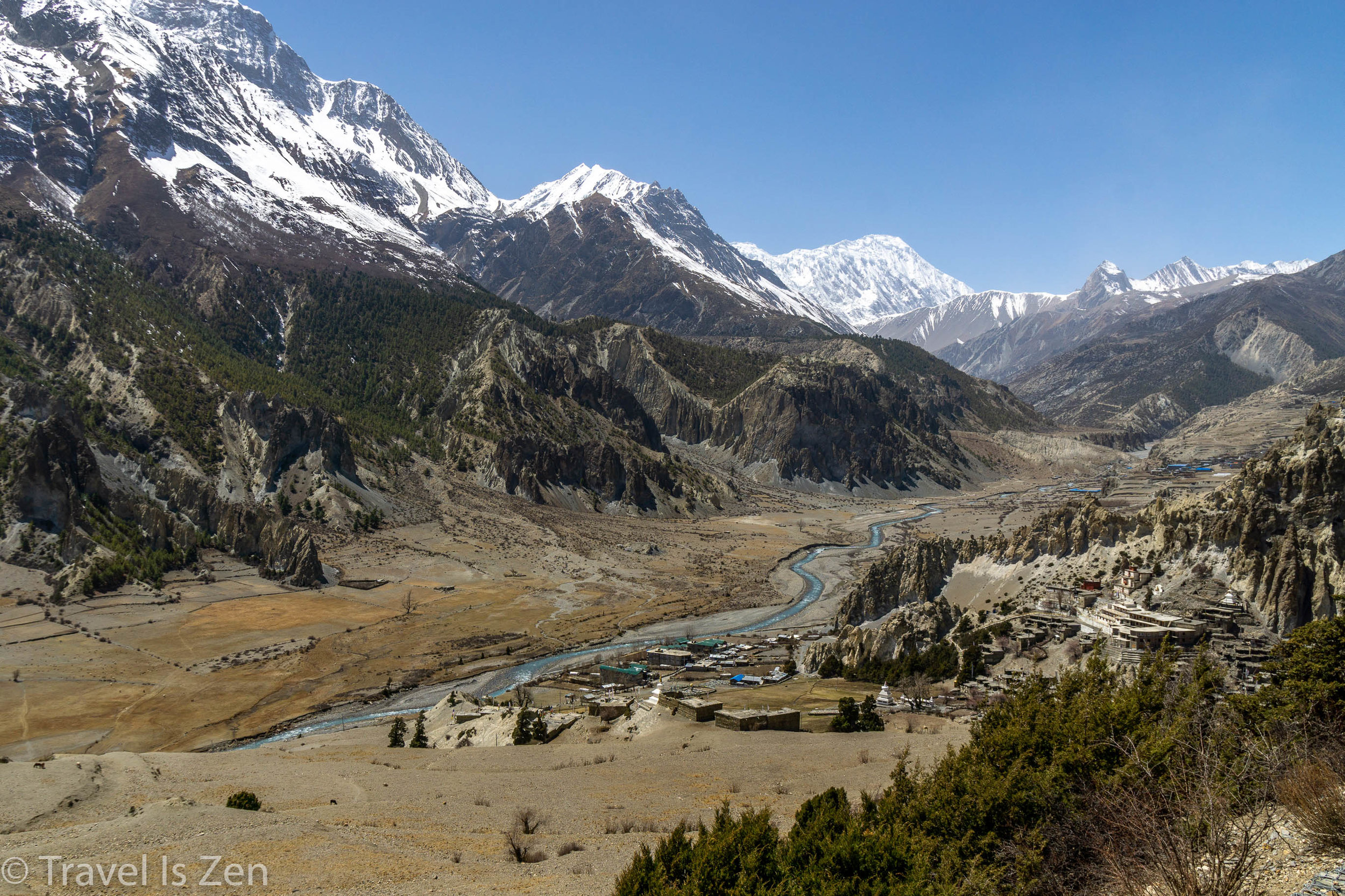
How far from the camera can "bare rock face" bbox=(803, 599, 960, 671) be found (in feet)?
199

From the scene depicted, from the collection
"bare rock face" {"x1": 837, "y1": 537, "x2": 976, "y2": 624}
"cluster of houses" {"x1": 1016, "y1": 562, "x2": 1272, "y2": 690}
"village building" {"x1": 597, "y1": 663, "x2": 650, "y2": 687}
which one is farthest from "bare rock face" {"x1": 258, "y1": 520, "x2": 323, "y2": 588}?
"cluster of houses" {"x1": 1016, "y1": 562, "x2": 1272, "y2": 690}

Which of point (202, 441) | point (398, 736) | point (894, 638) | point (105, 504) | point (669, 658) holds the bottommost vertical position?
point (669, 658)

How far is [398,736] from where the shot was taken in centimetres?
4516

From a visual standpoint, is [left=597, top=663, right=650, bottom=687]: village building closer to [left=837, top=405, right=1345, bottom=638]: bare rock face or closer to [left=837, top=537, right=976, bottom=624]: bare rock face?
[left=837, top=537, right=976, bottom=624]: bare rock face

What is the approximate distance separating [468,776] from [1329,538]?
159 feet

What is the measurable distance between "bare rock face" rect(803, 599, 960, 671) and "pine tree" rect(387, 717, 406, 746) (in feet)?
107

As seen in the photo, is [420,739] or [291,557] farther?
[291,557]

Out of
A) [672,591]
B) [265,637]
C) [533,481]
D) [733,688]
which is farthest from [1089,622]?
[533,481]

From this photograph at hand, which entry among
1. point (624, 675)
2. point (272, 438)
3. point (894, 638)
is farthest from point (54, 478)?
point (894, 638)

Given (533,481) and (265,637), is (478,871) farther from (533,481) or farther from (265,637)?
(533,481)

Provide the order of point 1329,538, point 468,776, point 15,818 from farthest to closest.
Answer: point 1329,538 < point 468,776 < point 15,818

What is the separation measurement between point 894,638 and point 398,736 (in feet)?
119

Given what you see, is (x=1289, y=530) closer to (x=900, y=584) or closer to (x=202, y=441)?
(x=900, y=584)

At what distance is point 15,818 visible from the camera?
942 inches
